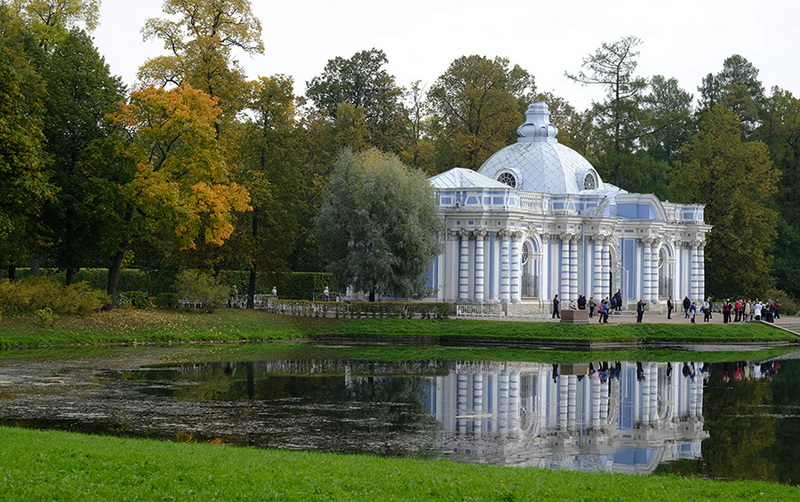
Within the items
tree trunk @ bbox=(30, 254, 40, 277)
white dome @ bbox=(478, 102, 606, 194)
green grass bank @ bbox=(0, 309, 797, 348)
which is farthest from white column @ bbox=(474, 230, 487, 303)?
tree trunk @ bbox=(30, 254, 40, 277)

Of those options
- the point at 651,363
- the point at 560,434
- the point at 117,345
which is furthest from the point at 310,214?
the point at 560,434

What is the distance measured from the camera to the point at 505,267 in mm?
56719

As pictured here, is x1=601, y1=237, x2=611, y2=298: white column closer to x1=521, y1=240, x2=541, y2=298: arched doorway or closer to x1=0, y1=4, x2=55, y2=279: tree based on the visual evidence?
x1=521, y1=240, x2=541, y2=298: arched doorway

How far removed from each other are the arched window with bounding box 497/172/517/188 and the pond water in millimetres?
23635

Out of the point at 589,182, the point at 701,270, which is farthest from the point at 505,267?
the point at 701,270

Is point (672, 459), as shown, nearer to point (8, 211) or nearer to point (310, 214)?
point (8, 211)

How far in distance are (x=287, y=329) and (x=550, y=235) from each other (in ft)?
57.3

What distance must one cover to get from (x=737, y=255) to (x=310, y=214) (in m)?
27.8

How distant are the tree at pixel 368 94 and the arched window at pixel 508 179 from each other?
314 inches

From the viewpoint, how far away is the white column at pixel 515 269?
187 ft

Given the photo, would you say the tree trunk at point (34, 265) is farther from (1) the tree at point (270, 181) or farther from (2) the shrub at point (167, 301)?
(1) the tree at point (270, 181)

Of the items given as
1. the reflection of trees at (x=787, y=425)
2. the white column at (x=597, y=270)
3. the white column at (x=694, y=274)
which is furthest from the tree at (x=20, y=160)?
the white column at (x=694, y=274)

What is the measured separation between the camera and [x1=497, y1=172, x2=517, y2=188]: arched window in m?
62.7

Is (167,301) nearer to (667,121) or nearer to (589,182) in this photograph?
(589,182)
